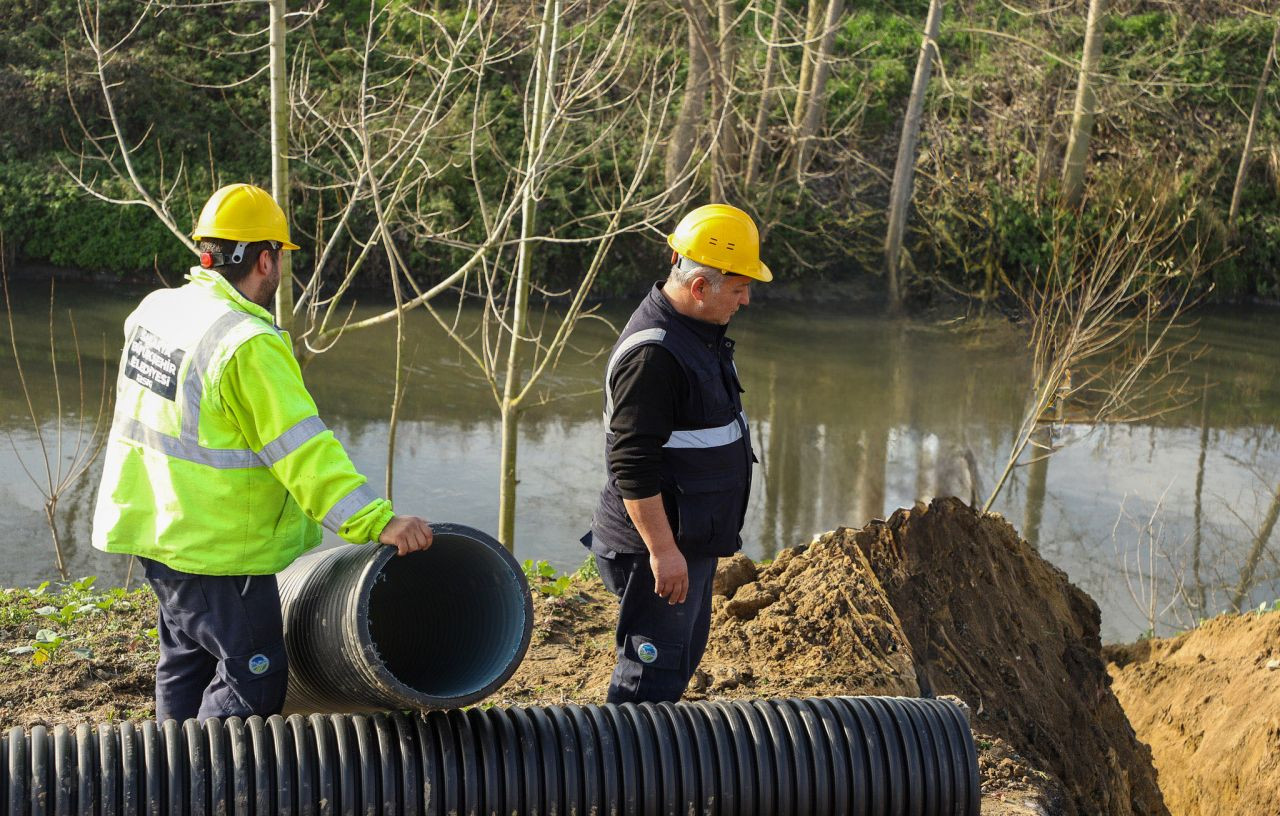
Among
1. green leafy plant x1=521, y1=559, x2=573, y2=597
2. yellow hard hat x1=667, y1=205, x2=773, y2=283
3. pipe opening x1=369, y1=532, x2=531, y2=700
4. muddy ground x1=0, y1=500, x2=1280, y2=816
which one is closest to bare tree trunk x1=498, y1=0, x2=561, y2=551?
green leafy plant x1=521, y1=559, x2=573, y2=597

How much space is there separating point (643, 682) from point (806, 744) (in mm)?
571

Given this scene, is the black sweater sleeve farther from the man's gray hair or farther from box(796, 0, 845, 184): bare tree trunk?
box(796, 0, 845, 184): bare tree trunk

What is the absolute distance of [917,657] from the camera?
18.4 feet

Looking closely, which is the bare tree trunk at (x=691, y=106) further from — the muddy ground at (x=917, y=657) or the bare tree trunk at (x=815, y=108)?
the muddy ground at (x=917, y=657)

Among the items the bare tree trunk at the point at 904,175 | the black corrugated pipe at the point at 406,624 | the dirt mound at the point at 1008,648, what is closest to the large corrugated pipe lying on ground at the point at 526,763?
the black corrugated pipe at the point at 406,624

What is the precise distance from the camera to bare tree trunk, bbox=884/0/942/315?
18.2 metres

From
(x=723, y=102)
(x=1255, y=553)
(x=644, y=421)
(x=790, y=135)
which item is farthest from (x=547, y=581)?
(x=790, y=135)

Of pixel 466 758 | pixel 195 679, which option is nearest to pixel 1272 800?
pixel 466 758

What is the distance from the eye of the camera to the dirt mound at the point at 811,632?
17.1ft

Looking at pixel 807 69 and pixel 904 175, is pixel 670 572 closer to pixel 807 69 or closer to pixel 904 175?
pixel 904 175

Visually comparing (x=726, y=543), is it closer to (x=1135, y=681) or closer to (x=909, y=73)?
(x=1135, y=681)

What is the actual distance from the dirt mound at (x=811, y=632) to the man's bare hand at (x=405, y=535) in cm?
204

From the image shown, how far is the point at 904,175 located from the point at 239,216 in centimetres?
1677

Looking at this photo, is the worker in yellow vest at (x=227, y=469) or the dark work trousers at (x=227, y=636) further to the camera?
the dark work trousers at (x=227, y=636)
